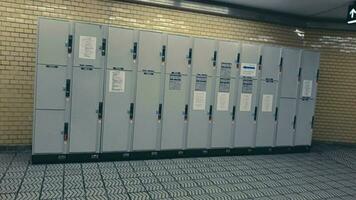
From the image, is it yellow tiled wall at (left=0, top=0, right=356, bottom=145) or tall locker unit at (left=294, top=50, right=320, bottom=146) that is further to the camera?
tall locker unit at (left=294, top=50, right=320, bottom=146)

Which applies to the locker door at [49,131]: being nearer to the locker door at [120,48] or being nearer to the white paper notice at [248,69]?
the locker door at [120,48]

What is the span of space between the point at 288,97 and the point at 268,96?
543mm

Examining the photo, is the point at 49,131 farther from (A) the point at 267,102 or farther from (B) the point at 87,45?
(A) the point at 267,102

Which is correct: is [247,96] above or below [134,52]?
below

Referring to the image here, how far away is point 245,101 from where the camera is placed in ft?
21.7

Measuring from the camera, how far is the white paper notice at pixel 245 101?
21.6 ft

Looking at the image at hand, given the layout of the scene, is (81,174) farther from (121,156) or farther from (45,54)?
(45,54)

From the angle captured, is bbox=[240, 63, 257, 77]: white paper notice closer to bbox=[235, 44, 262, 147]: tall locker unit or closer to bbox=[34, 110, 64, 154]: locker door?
bbox=[235, 44, 262, 147]: tall locker unit

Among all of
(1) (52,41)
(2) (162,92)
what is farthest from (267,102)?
(1) (52,41)

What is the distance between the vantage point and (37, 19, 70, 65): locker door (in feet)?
16.3

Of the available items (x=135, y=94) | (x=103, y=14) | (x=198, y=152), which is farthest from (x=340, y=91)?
(x=103, y=14)

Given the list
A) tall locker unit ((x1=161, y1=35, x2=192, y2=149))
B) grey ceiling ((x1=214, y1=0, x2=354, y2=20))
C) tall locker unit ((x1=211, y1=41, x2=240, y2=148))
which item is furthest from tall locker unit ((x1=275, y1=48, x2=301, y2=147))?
tall locker unit ((x1=161, y1=35, x2=192, y2=149))

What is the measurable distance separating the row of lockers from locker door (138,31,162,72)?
0.02 m

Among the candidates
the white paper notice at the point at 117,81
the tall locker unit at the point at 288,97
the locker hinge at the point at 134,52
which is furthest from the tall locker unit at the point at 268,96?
the white paper notice at the point at 117,81
